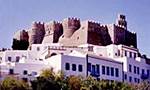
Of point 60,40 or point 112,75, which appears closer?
point 112,75

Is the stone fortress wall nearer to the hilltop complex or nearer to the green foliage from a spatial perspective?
the hilltop complex

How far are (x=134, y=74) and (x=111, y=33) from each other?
20844mm

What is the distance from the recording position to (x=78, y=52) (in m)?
67.3

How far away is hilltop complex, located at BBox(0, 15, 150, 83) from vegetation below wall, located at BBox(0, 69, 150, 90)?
377 centimetres

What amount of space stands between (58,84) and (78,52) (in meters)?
16.0

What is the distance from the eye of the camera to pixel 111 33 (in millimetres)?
88000

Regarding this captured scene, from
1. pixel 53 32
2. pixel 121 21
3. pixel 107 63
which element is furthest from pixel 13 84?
pixel 121 21

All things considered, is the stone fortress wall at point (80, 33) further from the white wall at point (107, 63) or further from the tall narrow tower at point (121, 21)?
the white wall at point (107, 63)

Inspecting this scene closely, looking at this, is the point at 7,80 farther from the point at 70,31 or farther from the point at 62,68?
the point at 70,31

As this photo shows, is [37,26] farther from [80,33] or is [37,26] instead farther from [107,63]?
[107,63]

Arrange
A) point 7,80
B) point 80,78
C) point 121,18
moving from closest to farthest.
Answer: point 7,80 → point 80,78 → point 121,18

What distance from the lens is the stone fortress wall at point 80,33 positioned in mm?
86625

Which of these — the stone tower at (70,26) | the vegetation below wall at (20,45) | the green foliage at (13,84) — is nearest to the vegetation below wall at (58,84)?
the green foliage at (13,84)

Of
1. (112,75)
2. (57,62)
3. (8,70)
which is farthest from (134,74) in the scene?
(8,70)
